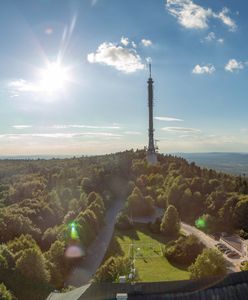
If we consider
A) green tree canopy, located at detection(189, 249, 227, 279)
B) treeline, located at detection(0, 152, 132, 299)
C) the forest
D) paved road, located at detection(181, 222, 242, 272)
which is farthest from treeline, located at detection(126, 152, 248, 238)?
green tree canopy, located at detection(189, 249, 227, 279)

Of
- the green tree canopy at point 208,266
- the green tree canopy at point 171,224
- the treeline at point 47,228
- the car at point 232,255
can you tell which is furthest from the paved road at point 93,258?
the car at point 232,255

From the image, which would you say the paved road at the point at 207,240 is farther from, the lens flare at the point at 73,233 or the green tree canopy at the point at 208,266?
the lens flare at the point at 73,233

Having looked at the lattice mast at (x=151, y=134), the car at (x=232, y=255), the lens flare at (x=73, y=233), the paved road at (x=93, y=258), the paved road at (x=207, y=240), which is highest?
the lattice mast at (x=151, y=134)

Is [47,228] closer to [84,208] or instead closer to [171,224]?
[84,208]

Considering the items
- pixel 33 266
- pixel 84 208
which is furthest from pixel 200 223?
pixel 33 266

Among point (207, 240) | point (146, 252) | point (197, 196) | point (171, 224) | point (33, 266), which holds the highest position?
point (197, 196)

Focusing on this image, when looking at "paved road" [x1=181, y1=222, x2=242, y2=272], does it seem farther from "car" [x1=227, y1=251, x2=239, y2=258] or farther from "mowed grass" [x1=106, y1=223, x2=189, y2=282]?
"mowed grass" [x1=106, y1=223, x2=189, y2=282]

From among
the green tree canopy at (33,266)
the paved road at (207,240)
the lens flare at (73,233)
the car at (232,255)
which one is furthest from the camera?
the lens flare at (73,233)

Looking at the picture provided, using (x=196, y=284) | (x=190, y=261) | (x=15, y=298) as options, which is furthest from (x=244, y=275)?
(x=190, y=261)
